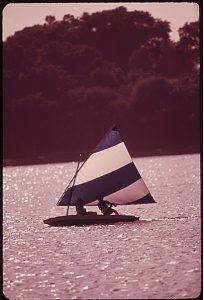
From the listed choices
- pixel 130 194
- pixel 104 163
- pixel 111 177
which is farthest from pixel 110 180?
pixel 130 194

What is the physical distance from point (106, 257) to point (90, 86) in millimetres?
74605

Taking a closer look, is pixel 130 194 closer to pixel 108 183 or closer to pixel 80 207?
pixel 108 183

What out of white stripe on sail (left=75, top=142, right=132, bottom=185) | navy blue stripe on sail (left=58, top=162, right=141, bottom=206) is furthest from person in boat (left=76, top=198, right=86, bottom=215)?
white stripe on sail (left=75, top=142, right=132, bottom=185)

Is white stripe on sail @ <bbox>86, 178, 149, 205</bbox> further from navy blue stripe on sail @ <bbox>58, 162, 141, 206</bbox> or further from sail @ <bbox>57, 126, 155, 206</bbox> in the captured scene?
navy blue stripe on sail @ <bbox>58, 162, 141, 206</bbox>

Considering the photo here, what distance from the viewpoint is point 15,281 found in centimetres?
2359

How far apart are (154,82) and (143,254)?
64879mm

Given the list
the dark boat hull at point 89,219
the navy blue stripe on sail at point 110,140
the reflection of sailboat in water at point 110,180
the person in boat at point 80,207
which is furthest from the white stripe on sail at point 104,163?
the dark boat hull at point 89,219

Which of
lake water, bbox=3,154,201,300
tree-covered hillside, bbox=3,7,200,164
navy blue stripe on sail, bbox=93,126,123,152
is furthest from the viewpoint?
tree-covered hillside, bbox=3,7,200,164

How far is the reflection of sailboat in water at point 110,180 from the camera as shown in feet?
114

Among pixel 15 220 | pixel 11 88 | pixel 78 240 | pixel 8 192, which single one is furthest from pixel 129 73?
pixel 78 240

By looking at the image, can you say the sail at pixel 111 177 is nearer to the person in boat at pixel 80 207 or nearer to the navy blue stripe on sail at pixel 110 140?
the navy blue stripe on sail at pixel 110 140

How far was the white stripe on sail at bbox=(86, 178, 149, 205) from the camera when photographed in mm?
34750

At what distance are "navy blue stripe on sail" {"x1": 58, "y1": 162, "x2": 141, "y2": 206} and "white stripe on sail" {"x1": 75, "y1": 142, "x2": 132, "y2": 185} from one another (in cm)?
19

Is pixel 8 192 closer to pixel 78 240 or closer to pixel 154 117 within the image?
pixel 154 117
